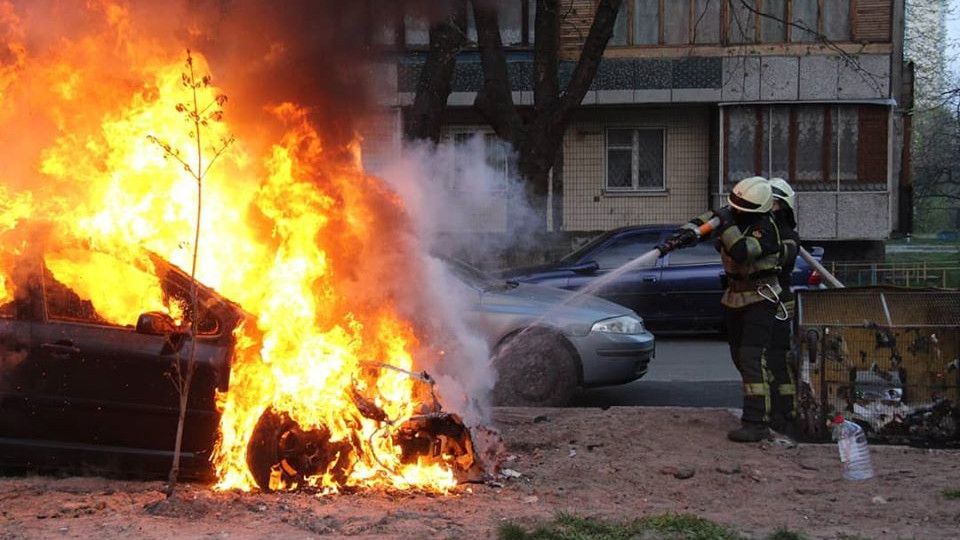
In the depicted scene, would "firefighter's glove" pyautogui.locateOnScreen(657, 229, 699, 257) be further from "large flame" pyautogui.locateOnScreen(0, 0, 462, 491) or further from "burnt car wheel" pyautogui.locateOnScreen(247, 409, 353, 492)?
"burnt car wheel" pyautogui.locateOnScreen(247, 409, 353, 492)

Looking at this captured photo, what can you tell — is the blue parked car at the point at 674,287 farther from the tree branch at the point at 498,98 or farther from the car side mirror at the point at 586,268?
the tree branch at the point at 498,98

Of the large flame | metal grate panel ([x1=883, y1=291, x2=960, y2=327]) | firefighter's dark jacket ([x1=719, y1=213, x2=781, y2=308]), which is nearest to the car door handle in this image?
the large flame

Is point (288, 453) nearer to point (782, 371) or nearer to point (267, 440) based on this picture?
point (267, 440)

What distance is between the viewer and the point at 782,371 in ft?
21.5

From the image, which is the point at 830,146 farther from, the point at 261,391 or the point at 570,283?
the point at 261,391

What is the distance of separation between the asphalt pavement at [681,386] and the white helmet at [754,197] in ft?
8.62

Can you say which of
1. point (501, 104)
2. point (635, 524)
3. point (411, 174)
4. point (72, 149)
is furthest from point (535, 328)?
point (501, 104)

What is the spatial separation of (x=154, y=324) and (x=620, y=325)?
13.9ft

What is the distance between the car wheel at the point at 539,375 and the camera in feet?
25.5

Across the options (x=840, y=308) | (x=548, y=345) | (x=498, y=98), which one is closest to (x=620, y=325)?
(x=548, y=345)

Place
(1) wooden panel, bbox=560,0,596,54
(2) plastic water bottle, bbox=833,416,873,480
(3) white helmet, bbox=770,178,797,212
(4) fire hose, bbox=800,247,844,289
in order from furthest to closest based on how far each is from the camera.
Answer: (1) wooden panel, bbox=560,0,596,54 → (4) fire hose, bbox=800,247,844,289 → (3) white helmet, bbox=770,178,797,212 → (2) plastic water bottle, bbox=833,416,873,480

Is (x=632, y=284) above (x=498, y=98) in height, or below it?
below

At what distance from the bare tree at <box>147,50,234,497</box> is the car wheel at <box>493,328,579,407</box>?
3.15 meters

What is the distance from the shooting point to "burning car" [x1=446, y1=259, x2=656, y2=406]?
761 cm
